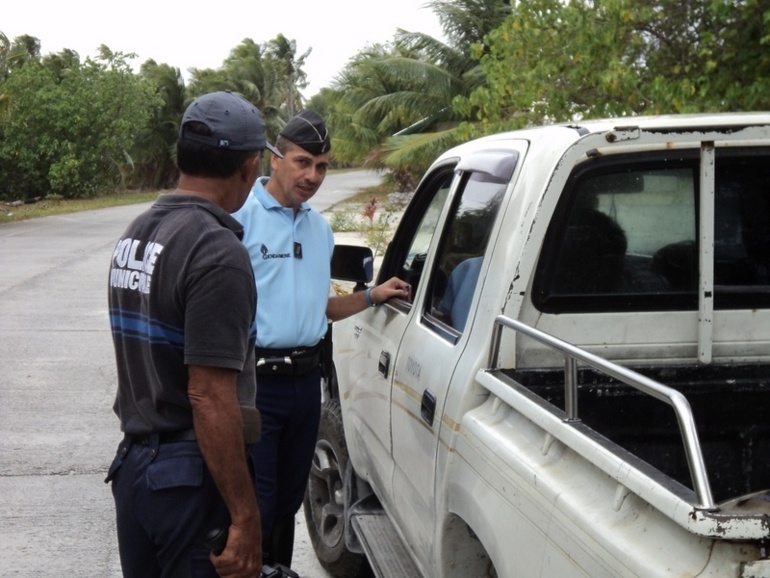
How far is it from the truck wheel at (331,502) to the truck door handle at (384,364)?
80cm

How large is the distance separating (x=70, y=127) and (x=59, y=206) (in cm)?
440

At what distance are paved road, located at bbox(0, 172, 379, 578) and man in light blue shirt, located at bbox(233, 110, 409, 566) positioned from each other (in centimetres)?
123

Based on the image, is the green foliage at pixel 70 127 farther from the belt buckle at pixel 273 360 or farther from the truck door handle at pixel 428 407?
the truck door handle at pixel 428 407

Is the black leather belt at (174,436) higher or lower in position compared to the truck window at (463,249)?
lower

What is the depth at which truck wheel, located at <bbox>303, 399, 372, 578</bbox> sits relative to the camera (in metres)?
4.68

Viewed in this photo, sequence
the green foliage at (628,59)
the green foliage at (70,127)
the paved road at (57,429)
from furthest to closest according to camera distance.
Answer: the green foliage at (70,127) < the green foliage at (628,59) < the paved road at (57,429)

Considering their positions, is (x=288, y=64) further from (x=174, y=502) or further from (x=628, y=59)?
(x=174, y=502)

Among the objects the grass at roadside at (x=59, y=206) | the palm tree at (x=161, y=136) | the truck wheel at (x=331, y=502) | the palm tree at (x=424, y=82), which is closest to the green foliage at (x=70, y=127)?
the grass at roadside at (x=59, y=206)

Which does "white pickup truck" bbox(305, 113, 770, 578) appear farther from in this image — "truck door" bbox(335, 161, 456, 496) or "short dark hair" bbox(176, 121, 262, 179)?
"short dark hair" bbox(176, 121, 262, 179)

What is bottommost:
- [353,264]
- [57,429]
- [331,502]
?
[57,429]

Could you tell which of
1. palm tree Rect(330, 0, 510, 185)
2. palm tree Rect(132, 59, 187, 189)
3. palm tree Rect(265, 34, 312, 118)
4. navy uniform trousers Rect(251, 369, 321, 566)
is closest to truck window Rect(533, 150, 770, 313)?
navy uniform trousers Rect(251, 369, 321, 566)

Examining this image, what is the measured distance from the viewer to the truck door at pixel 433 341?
3.18 m

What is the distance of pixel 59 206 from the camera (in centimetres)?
3766

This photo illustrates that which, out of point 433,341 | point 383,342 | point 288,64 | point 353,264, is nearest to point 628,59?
point 353,264
